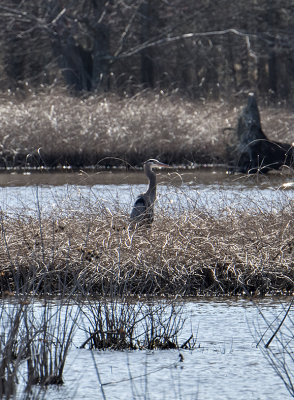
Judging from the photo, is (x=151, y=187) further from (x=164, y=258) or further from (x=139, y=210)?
(x=164, y=258)

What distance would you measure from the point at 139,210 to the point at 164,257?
3.43 ft

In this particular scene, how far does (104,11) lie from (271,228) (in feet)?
72.8

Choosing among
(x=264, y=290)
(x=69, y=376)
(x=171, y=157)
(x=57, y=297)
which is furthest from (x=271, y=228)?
(x=171, y=157)

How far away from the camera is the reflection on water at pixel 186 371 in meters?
4.83

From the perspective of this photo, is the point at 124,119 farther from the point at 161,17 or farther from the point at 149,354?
the point at 149,354

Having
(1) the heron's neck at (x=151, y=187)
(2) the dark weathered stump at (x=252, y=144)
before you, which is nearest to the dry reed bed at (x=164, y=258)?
(1) the heron's neck at (x=151, y=187)

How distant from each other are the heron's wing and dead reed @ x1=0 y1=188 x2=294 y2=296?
0.58ft

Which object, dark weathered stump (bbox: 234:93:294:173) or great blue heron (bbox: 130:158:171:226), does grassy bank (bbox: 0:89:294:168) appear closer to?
dark weathered stump (bbox: 234:93:294:173)

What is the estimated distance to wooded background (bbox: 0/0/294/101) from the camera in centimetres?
2972

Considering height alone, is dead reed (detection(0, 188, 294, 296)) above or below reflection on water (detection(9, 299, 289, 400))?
above

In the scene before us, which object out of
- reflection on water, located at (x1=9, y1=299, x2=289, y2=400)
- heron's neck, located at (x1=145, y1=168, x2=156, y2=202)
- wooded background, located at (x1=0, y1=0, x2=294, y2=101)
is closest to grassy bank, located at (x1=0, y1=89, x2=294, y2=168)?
wooded background, located at (x1=0, y1=0, x2=294, y2=101)

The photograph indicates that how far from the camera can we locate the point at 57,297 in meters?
7.10

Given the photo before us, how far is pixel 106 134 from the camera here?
2078cm

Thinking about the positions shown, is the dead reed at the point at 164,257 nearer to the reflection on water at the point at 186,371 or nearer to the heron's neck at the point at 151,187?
the heron's neck at the point at 151,187
